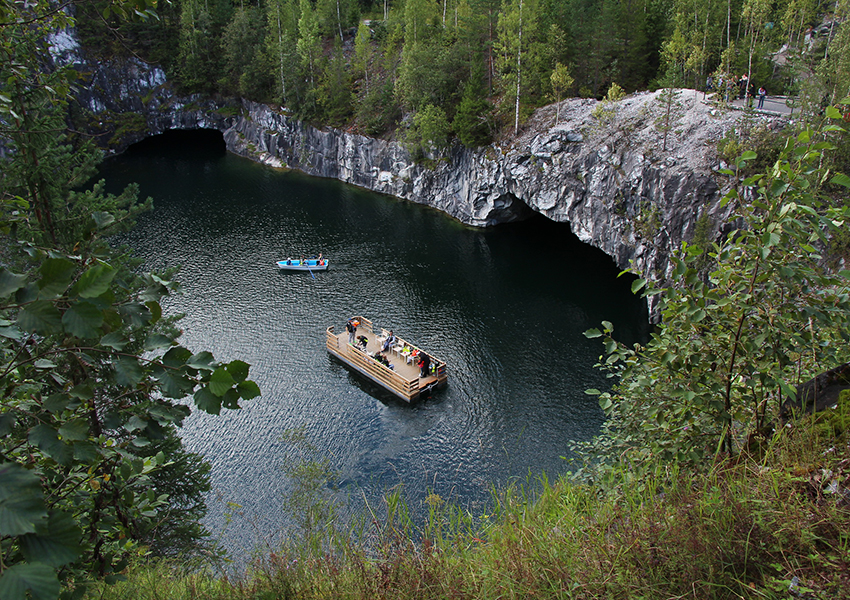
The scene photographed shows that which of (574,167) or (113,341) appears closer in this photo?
(113,341)

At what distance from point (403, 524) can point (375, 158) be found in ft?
180

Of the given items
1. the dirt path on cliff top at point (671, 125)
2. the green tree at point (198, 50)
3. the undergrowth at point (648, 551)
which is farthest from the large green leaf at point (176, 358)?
the green tree at point (198, 50)

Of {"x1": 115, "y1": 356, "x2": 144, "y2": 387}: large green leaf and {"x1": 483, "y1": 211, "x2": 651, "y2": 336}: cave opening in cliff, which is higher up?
{"x1": 115, "y1": 356, "x2": 144, "y2": 387}: large green leaf

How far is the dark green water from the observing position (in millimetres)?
23750

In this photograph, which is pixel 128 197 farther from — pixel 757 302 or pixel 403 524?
pixel 757 302

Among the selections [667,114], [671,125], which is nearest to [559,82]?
[671,125]

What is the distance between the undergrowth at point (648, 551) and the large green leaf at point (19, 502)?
3026 millimetres

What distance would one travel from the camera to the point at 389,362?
29.8 m

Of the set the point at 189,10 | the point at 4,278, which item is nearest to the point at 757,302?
the point at 4,278

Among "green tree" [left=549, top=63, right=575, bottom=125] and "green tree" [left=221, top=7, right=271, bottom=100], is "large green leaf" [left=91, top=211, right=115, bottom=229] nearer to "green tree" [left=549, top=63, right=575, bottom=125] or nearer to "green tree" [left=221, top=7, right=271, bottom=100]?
"green tree" [left=549, top=63, right=575, bottom=125]

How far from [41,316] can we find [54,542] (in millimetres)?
1025

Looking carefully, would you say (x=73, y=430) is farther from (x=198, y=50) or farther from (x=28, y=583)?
(x=198, y=50)

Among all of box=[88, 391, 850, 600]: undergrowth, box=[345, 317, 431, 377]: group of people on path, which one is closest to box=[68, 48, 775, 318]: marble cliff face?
box=[345, 317, 431, 377]: group of people on path

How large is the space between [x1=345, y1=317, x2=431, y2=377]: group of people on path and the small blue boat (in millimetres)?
8156
